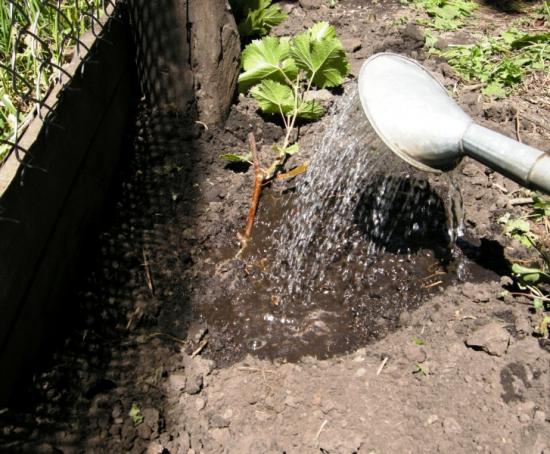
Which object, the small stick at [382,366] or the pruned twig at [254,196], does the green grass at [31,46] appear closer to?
the pruned twig at [254,196]

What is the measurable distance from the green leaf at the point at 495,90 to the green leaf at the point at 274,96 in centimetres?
108

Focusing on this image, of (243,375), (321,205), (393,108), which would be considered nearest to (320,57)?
(321,205)

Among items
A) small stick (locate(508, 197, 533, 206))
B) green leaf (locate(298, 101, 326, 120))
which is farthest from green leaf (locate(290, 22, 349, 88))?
small stick (locate(508, 197, 533, 206))

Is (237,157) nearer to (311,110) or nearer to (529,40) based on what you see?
(311,110)

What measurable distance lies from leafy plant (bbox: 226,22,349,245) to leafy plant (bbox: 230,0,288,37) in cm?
33

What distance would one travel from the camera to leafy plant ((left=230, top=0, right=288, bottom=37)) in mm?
3336

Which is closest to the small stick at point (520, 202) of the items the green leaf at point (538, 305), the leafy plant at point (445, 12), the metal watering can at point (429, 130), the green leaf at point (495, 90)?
the green leaf at point (538, 305)

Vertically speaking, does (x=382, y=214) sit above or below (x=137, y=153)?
below

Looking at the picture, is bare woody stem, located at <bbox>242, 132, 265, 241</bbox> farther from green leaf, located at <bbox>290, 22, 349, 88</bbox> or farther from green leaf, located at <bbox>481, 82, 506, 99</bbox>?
green leaf, located at <bbox>481, 82, 506, 99</bbox>

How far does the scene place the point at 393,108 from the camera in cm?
185

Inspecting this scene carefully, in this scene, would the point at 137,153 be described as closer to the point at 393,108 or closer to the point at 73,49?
the point at 73,49

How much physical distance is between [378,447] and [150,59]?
2.01 meters

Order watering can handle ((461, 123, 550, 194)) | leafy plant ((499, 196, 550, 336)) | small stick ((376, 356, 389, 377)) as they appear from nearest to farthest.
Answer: watering can handle ((461, 123, 550, 194))
small stick ((376, 356, 389, 377))
leafy plant ((499, 196, 550, 336))

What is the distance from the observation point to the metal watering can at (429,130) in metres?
1.62
